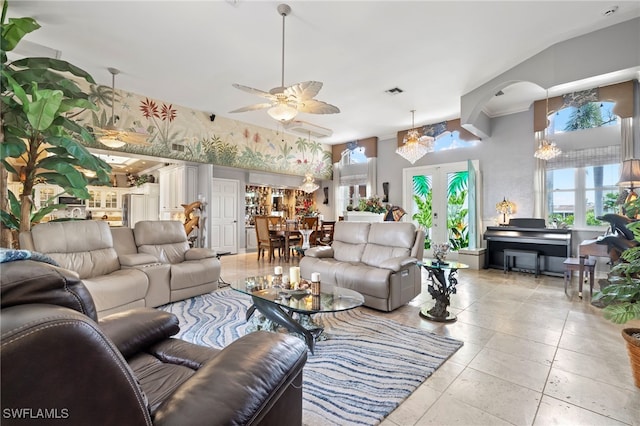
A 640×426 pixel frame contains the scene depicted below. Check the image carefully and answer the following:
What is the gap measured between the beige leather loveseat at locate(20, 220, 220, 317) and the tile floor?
7.84 feet

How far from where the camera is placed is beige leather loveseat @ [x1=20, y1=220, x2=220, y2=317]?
291 centimetres

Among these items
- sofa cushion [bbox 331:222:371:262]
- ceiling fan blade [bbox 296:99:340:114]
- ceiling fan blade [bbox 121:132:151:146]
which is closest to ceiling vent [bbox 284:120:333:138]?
ceiling fan blade [bbox 296:99:340:114]

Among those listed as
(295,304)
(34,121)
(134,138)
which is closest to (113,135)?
(134,138)

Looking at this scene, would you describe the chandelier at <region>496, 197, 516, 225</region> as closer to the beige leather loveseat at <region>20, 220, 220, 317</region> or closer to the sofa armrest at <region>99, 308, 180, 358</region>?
the beige leather loveseat at <region>20, 220, 220, 317</region>

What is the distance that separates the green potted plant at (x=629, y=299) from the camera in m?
1.65

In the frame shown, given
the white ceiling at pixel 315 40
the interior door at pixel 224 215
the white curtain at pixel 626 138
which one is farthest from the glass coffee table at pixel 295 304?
A: the white curtain at pixel 626 138

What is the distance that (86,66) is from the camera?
14.5ft

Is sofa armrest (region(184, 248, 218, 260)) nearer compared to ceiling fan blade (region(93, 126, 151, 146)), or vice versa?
sofa armrest (region(184, 248, 218, 260))

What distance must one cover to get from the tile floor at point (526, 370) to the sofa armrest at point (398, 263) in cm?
53

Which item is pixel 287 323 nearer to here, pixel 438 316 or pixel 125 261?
pixel 438 316

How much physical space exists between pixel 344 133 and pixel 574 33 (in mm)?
5291

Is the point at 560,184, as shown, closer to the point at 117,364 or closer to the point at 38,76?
the point at 117,364

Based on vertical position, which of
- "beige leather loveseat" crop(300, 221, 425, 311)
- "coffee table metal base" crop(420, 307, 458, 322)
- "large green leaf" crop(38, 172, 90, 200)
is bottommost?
"coffee table metal base" crop(420, 307, 458, 322)

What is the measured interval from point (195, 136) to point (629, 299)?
273 inches
